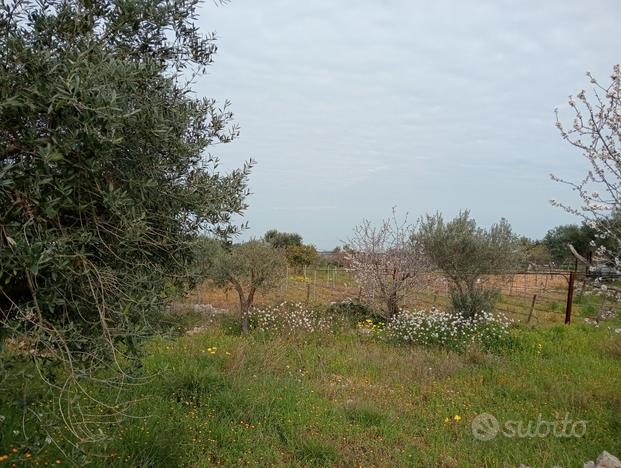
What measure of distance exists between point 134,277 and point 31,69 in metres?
1.18

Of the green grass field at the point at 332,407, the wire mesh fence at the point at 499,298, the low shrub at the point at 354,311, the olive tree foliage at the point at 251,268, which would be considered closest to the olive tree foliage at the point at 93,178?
the green grass field at the point at 332,407

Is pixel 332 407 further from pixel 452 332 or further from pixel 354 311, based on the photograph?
pixel 354 311

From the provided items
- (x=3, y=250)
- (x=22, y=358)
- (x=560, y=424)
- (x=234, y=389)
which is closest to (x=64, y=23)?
(x=3, y=250)

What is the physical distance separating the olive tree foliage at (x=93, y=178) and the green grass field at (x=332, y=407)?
0.42 metres

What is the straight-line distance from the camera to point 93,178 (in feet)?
8.19

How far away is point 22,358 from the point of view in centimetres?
271

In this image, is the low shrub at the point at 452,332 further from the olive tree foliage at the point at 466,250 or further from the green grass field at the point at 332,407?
the olive tree foliage at the point at 466,250

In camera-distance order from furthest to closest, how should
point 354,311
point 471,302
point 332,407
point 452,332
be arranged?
point 354,311
point 471,302
point 452,332
point 332,407

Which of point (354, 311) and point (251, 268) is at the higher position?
point (251, 268)

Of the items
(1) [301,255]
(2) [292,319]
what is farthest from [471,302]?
(1) [301,255]

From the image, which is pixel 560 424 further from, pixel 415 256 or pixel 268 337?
pixel 415 256

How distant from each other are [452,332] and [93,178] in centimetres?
884

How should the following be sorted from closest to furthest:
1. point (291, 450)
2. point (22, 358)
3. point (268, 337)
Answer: point (22, 358)
point (291, 450)
point (268, 337)

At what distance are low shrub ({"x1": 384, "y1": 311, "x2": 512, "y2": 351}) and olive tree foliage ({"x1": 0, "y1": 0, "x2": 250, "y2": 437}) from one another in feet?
24.9
